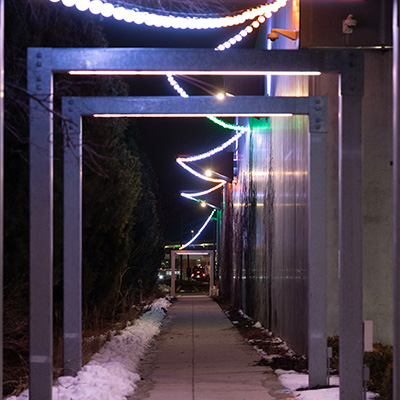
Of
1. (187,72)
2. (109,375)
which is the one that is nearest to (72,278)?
(109,375)

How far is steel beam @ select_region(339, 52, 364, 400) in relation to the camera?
841cm

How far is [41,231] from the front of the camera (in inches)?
359

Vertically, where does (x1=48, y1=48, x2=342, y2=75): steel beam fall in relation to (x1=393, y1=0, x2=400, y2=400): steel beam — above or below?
above

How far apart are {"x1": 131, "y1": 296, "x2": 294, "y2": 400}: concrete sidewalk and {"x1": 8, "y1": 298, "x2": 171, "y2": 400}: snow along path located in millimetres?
219

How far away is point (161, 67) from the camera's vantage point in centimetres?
887

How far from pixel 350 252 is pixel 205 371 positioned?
550 cm

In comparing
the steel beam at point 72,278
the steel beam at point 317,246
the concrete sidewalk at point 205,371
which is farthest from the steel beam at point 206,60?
the concrete sidewalk at point 205,371

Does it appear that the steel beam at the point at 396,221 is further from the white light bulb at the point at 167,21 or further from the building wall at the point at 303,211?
the building wall at the point at 303,211

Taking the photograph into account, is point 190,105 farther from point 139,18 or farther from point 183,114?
point 139,18

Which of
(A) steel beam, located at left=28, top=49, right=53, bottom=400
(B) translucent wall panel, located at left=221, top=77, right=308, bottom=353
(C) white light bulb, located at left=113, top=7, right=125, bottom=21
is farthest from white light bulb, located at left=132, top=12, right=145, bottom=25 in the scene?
(B) translucent wall panel, located at left=221, top=77, right=308, bottom=353

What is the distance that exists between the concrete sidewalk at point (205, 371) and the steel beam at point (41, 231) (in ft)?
6.82

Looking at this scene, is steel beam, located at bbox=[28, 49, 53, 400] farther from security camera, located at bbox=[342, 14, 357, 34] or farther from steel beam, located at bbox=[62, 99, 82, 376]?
security camera, located at bbox=[342, 14, 357, 34]

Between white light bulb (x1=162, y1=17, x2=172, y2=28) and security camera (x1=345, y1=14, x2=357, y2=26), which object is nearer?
white light bulb (x1=162, y1=17, x2=172, y2=28)

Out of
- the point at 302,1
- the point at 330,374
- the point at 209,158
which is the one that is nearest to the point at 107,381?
the point at 330,374
